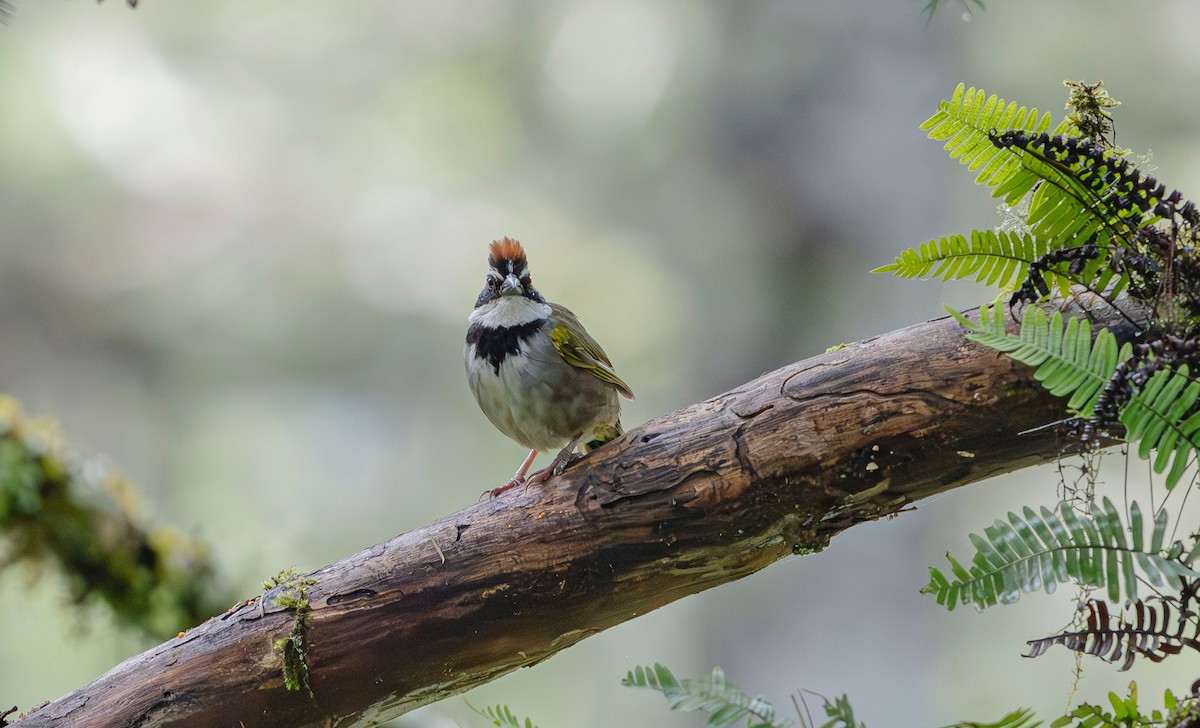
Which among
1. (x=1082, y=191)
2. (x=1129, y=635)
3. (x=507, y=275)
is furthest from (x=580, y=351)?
(x=1129, y=635)

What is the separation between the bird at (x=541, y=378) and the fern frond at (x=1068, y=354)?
1397mm

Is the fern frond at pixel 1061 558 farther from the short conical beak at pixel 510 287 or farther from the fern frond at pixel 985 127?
the short conical beak at pixel 510 287

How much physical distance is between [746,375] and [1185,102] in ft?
9.34

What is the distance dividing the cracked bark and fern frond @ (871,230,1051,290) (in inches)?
5.4

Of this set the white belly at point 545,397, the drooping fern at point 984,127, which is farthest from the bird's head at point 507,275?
the drooping fern at point 984,127

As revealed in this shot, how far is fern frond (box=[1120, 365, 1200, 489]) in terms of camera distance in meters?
1.59

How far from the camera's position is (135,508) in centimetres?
376

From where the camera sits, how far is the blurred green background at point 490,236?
5445 mm

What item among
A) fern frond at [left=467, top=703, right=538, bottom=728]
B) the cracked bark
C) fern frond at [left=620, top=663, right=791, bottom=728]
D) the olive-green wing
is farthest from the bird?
fern frond at [left=620, top=663, right=791, bottom=728]

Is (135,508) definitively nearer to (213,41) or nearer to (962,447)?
(962,447)

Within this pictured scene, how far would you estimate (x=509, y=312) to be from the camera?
124 inches

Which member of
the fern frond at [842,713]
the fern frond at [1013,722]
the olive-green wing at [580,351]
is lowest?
the fern frond at [1013,722]

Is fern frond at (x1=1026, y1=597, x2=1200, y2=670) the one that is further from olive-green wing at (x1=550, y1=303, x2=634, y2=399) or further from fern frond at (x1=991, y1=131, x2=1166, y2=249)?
olive-green wing at (x1=550, y1=303, x2=634, y2=399)

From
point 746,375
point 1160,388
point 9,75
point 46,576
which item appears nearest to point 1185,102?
point 746,375
